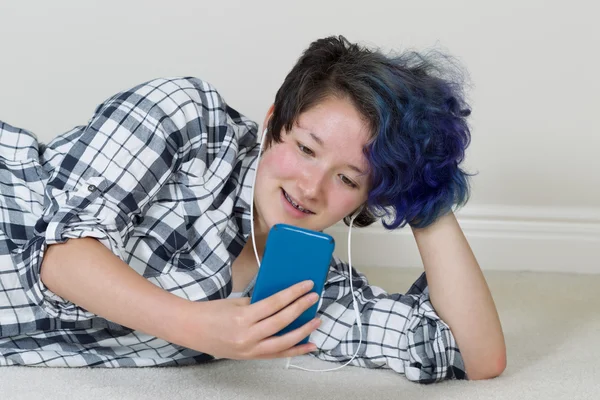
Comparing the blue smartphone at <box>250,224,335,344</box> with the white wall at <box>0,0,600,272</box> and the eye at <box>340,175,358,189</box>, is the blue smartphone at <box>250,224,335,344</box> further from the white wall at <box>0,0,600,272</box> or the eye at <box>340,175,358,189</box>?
the white wall at <box>0,0,600,272</box>

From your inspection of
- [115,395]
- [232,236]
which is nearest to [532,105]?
[232,236]

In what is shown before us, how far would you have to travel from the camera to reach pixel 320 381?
49.9 inches

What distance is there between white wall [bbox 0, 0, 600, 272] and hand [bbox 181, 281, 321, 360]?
3.20 feet

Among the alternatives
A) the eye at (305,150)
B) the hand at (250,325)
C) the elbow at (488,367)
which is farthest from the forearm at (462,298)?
the hand at (250,325)

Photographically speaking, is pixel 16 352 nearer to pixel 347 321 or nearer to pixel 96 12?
pixel 347 321

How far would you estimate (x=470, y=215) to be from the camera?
6.53 ft

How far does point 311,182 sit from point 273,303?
28cm

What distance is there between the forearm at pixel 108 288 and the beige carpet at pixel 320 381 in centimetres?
16

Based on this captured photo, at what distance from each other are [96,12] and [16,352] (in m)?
0.90

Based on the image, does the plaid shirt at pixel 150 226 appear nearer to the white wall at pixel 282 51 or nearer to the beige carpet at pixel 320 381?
the beige carpet at pixel 320 381

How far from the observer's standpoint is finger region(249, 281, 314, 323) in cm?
94

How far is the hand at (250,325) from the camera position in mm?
939

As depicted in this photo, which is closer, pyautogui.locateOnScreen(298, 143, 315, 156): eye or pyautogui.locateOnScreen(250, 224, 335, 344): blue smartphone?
pyautogui.locateOnScreen(250, 224, 335, 344): blue smartphone

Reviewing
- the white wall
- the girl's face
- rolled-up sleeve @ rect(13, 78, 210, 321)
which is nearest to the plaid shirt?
rolled-up sleeve @ rect(13, 78, 210, 321)
